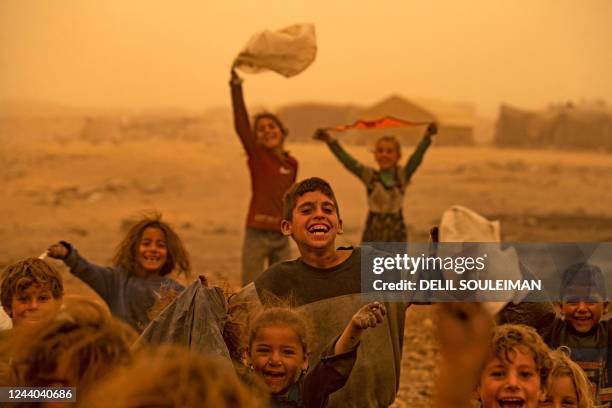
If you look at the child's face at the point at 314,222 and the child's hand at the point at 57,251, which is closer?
the child's face at the point at 314,222

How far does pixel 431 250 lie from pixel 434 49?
5.46 meters

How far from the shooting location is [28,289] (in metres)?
3.45

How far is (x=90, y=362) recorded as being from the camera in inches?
74.4

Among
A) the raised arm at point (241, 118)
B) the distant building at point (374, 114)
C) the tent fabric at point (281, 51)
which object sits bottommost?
the raised arm at point (241, 118)

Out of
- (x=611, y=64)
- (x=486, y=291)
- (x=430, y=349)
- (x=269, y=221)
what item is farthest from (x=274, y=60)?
(x=611, y=64)

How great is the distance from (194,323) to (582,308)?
1436mm

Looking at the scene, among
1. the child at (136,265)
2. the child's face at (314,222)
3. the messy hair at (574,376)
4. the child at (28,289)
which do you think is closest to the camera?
Answer: the messy hair at (574,376)

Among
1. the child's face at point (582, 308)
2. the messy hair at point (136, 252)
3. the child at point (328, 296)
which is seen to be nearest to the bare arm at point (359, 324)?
the child at point (328, 296)

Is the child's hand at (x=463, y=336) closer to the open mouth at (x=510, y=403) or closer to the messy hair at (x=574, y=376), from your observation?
the open mouth at (x=510, y=403)

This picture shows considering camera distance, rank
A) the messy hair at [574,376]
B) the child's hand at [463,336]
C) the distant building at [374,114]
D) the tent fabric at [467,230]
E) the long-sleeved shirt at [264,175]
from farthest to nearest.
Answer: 1. the distant building at [374,114]
2. the long-sleeved shirt at [264,175]
3. the tent fabric at [467,230]
4. the messy hair at [574,376]
5. the child's hand at [463,336]

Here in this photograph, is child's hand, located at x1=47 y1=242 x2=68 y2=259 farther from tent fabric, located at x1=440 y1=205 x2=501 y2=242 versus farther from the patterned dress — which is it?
the patterned dress

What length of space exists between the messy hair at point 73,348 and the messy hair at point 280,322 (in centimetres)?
90

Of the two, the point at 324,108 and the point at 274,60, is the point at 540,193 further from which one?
the point at 274,60

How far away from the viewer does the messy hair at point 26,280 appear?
345 centimetres
